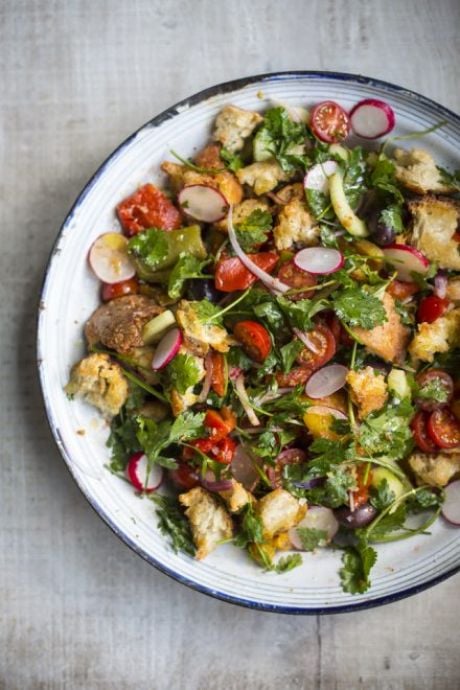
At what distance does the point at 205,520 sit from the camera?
3195 mm

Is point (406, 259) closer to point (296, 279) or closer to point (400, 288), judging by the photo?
point (400, 288)

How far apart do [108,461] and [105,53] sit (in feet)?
6.79

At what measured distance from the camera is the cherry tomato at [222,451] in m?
3.18

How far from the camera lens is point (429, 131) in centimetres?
317

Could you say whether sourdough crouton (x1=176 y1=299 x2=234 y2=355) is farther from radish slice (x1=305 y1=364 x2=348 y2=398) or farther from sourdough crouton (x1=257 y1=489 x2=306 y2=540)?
sourdough crouton (x1=257 y1=489 x2=306 y2=540)

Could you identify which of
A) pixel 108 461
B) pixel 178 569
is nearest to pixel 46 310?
pixel 108 461

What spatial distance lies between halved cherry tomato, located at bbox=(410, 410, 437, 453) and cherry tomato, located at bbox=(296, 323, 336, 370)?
512 mm

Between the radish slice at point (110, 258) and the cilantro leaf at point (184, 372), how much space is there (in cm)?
53

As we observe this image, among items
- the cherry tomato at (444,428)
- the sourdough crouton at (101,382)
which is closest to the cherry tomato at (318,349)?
the cherry tomato at (444,428)

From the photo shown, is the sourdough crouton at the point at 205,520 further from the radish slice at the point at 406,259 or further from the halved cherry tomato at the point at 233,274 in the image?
the radish slice at the point at 406,259

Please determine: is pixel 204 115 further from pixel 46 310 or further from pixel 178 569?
pixel 178 569

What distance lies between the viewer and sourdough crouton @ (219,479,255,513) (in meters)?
3.15

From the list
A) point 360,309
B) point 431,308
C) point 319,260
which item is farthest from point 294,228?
point 431,308

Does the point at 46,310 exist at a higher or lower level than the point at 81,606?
higher
